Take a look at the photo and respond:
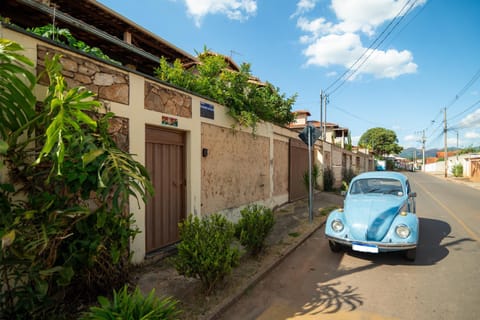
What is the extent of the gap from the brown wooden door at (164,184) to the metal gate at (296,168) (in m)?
6.38

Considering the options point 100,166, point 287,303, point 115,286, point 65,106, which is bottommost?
point 287,303

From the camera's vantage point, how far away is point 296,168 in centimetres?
1162

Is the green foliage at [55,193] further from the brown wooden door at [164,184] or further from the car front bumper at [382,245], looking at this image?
the car front bumper at [382,245]

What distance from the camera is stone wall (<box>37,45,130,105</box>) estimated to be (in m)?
3.21

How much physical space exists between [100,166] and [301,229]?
18.8ft

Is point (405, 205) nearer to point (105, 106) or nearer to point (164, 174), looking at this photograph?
point (164, 174)

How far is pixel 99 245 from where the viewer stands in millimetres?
2725

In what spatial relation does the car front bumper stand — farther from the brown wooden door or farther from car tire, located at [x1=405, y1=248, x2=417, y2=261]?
the brown wooden door

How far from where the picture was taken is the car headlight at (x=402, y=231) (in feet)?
15.0

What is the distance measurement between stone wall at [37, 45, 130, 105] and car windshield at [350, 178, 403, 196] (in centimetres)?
544

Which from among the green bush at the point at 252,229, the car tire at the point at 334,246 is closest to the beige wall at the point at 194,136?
the green bush at the point at 252,229

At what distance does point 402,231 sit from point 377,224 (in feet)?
1.31

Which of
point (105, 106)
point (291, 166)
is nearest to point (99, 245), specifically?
point (105, 106)

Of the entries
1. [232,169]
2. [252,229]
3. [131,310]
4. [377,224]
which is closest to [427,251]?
[377,224]
